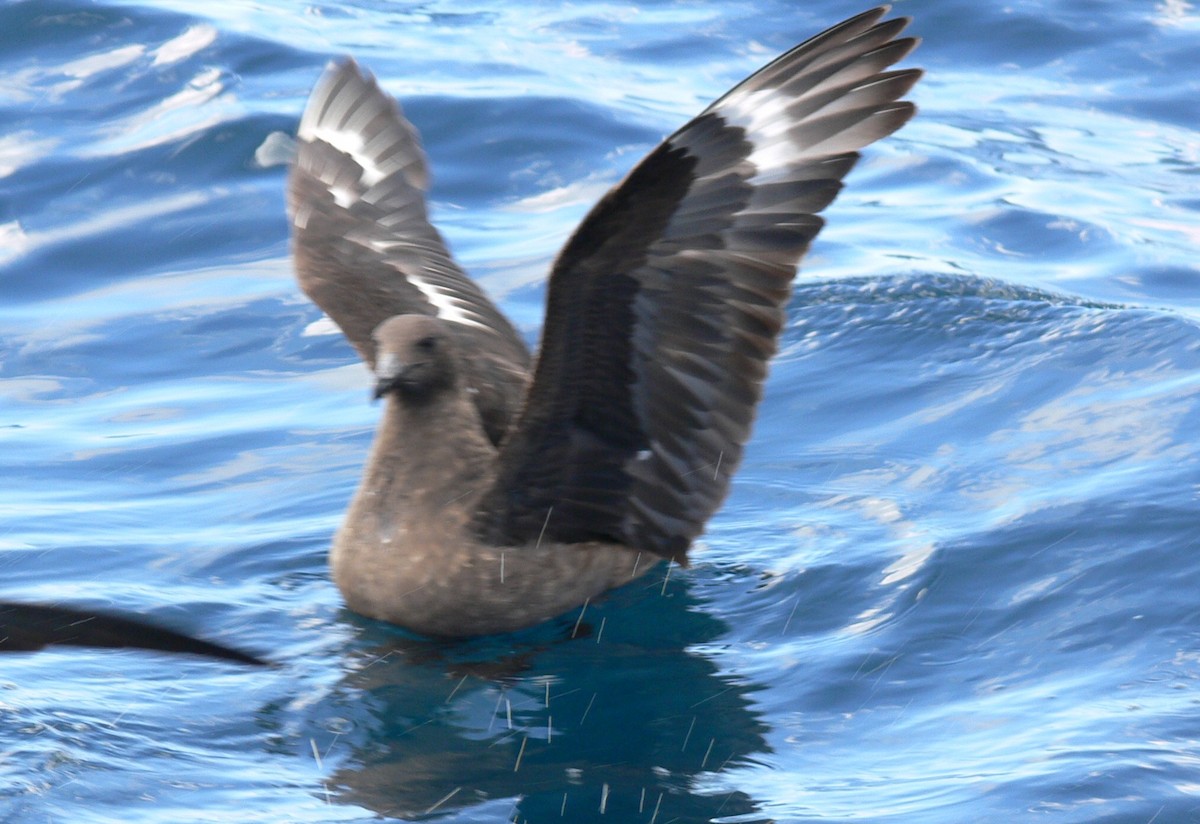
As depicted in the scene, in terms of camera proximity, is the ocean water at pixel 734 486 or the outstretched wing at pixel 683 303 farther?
the outstretched wing at pixel 683 303

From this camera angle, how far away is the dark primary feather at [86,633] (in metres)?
2.45

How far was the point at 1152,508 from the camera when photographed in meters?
5.32

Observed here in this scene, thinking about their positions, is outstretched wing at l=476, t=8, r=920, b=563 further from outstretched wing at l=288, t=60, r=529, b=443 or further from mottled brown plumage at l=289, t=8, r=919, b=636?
outstretched wing at l=288, t=60, r=529, b=443

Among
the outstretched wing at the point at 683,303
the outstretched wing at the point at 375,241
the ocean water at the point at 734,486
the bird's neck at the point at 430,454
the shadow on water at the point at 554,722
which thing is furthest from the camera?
the outstretched wing at the point at 375,241

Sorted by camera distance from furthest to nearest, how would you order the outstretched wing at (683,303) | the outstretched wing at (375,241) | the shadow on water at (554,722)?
the outstretched wing at (375,241)
the outstretched wing at (683,303)
the shadow on water at (554,722)

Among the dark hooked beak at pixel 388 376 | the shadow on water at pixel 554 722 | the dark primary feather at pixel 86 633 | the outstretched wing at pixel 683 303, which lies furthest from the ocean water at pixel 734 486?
the dark primary feather at pixel 86 633

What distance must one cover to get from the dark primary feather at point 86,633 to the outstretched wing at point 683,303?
6.40ft

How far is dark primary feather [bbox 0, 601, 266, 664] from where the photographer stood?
2.45m

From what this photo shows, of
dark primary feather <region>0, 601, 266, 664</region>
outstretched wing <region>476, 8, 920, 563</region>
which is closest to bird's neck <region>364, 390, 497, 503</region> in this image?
outstretched wing <region>476, 8, 920, 563</region>

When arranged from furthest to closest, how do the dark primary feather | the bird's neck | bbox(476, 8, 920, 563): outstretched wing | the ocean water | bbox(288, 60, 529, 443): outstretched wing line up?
bbox(288, 60, 529, 443): outstretched wing → the bird's neck → bbox(476, 8, 920, 563): outstretched wing → the ocean water → the dark primary feather

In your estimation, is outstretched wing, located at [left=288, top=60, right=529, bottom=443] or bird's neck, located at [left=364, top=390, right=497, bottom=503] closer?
bird's neck, located at [left=364, top=390, right=497, bottom=503]

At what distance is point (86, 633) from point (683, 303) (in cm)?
242

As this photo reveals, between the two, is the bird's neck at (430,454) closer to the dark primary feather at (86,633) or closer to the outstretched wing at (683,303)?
the outstretched wing at (683,303)

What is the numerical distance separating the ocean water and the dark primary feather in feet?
4.44
